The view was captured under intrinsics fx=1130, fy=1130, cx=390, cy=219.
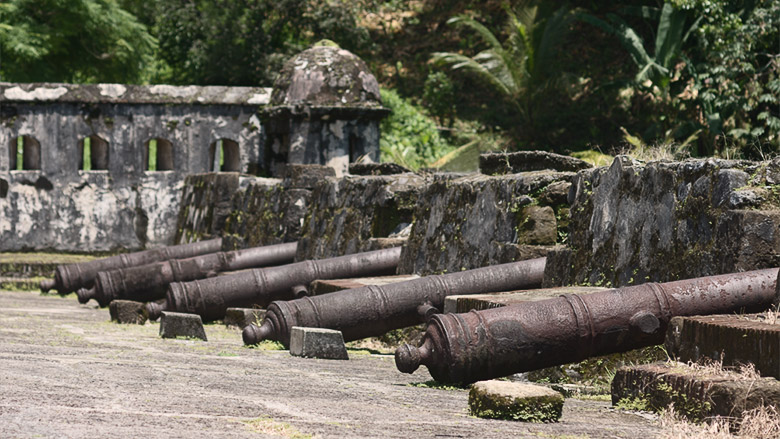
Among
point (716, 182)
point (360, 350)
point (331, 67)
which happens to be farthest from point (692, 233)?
point (331, 67)

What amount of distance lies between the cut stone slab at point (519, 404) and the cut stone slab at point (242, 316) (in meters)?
5.27

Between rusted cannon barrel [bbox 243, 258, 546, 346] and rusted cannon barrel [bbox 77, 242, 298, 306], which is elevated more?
rusted cannon barrel [bbox 243, 258, 546, 346]

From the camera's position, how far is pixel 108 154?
1795 cm

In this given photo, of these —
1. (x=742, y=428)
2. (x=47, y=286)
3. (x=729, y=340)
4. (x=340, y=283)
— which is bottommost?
(x=47, y=286)

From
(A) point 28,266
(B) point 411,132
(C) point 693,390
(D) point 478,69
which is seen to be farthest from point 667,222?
(B) point 411,132

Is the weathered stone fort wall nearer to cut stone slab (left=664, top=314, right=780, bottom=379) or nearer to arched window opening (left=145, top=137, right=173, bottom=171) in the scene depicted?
cut stone slab (left=664, top=314, right=780, bottom=379)

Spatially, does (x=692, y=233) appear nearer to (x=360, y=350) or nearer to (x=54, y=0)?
(x=360, y=350)

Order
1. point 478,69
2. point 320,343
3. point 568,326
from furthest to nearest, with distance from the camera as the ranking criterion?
point 478,69 < point 320,343 < point 568,326

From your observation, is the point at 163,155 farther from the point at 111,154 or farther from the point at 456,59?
the point at 456,59

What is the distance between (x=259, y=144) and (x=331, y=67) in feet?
7.28

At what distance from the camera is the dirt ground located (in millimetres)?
3684

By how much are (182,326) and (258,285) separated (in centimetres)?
156

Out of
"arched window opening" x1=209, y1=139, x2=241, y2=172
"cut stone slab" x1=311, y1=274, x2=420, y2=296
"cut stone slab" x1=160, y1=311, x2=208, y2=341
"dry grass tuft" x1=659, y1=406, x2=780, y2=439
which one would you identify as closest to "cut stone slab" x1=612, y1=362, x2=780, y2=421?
"dry grass tuft" x1=659, y1=406, x2=780, y2=439

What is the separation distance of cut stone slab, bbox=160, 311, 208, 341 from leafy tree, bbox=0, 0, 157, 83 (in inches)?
711
